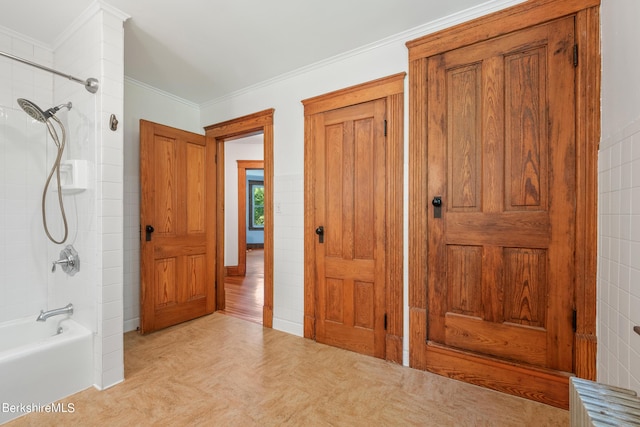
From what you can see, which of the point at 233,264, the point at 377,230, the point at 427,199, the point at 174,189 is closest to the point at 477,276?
the point at 427,199

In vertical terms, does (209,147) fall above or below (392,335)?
above

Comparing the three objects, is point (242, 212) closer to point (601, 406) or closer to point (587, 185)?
point (587, 185)

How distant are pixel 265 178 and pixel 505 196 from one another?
6.76 feet

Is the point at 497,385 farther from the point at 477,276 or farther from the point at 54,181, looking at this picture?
the point at 54,181

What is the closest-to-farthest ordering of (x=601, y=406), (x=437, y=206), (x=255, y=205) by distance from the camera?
(x=601, y=406) < (x=437, y=206) < (x=255, y=205)

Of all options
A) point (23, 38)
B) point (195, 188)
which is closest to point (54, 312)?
point (195, 188)

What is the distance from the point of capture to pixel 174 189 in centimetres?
295

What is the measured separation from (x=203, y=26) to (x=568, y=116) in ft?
7.99

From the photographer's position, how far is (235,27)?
6.78 feet

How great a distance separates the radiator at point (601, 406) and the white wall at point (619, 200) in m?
0.41

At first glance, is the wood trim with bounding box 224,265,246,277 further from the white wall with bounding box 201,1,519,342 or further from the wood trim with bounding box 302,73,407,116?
the wood trim with bounding box 302,73,407,116

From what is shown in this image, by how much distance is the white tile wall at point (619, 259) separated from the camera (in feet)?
3.84

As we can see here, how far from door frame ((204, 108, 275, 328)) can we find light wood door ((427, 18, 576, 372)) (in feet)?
5.03

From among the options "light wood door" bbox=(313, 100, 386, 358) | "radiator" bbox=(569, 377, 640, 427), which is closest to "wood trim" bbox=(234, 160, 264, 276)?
"light wood door" bbox=(313, 100, 386, 358)
